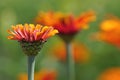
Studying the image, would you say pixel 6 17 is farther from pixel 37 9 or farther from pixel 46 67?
pixel 37 9

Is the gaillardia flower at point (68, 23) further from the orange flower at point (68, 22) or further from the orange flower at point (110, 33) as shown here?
the orange flower at point (110, 33)

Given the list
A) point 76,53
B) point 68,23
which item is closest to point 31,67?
point 68,23

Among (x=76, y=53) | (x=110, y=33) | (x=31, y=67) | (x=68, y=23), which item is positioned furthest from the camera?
(x=76, y=53)

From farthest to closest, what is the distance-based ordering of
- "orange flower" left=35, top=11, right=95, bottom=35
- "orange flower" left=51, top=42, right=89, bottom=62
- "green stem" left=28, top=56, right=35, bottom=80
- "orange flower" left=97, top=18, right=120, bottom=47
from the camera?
"orange flower" left=51, top=42, right=89, bottom=62 → "orange flower" left=97, top=18, right=120, bottom=47 → "orange flower" left=35, top=11, right=95, bottom=35 → "green stem" left=28, top=56, right=35, bottom=80

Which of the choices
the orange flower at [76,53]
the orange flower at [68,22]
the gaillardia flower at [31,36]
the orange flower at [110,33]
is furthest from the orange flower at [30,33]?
the orange flower at [76,53]

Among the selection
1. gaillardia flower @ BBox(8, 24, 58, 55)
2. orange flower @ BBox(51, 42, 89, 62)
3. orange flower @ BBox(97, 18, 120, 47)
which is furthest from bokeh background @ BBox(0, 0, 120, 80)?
gaillardia flower @ BBox(8, 24, 58, 55)

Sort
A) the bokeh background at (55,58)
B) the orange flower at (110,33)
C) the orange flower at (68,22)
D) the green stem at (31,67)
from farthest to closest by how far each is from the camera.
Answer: the bokeh background at (55,58)
the orange flower at (110,33)
the orange flower at (68,22)
the green stem at (31,67)

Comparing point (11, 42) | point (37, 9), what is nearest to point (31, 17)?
point (37, 9)

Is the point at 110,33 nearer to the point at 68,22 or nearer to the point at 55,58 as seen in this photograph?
the point at 68,22

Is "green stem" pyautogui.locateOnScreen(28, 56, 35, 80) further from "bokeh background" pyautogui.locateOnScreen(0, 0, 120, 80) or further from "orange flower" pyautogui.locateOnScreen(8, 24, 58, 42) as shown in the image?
"bokeh background" pyautogui.locateOnScreen(0, 0, 120, 80)
